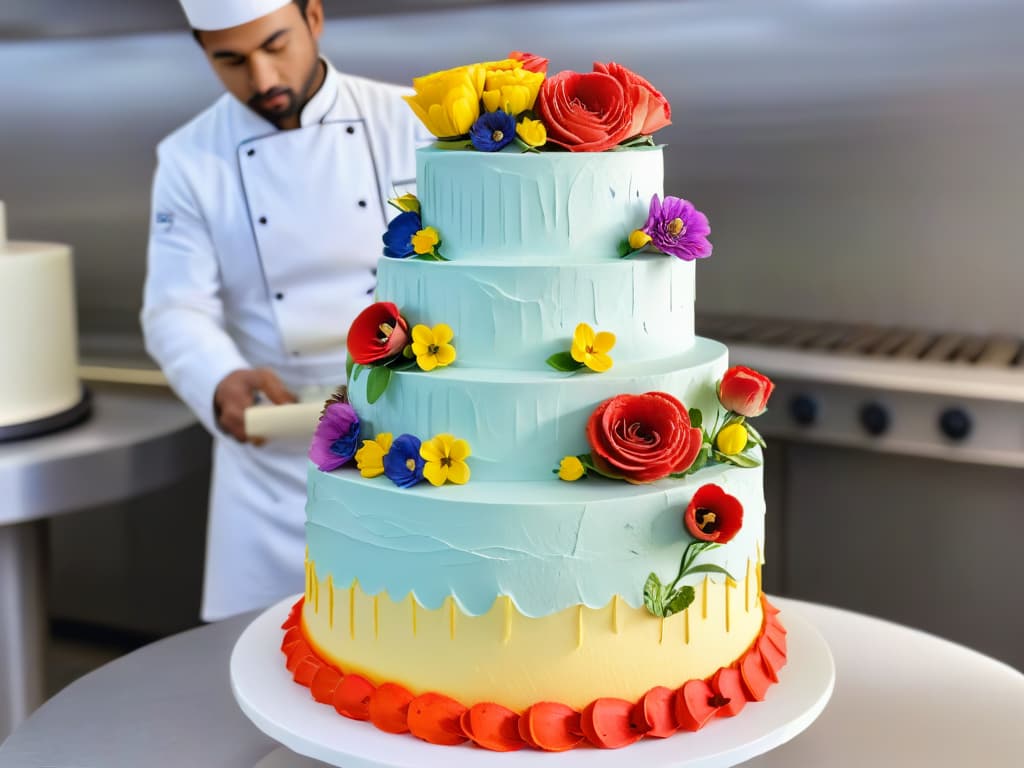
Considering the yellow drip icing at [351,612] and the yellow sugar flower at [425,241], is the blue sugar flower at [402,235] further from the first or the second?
the yellow drip icing at [351,612]

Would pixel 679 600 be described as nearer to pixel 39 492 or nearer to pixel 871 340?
pixel 39 492

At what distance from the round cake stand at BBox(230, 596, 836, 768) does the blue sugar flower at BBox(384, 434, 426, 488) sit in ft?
0.71

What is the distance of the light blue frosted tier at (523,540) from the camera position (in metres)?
1.04

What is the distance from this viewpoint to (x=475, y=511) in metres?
1.04

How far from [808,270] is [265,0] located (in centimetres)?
118

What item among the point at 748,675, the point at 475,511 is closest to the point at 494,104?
the point at 475,511

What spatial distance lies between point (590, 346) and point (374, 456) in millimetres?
222

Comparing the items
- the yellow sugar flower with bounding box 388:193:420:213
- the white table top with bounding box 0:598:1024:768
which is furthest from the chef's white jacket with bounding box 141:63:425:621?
the yellow sugar flower with bounding box 388:193:420:213

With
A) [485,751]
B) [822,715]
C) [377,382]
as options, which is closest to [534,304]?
[377,382]

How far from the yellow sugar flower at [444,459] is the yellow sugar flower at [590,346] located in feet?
0.42

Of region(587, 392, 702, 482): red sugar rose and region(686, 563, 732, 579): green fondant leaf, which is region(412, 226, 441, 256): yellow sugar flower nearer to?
region(587, 392, 702, 482): red sugar rose

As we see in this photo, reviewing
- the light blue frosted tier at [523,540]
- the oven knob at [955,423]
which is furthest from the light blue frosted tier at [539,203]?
the oven knob at [955,423]

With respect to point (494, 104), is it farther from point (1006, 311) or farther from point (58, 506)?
point (1006, 311)

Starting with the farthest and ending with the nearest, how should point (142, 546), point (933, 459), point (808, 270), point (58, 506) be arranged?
point (142, 546) → point (808, 270) → point (933, 459) → point (58, 506)
